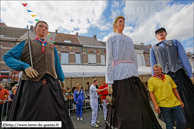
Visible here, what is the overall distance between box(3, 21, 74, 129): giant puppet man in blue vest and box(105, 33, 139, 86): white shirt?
819mm

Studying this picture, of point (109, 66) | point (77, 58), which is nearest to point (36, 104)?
point (109, 66)

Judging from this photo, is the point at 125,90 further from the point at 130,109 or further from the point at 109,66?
the point at 109,66

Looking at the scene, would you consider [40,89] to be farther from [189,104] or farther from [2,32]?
[2,32]

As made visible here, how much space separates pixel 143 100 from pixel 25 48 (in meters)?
1.96

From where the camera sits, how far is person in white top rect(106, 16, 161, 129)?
1458 millimetres

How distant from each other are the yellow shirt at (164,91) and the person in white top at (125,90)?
69cm

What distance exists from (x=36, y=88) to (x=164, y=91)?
2322 millimetres

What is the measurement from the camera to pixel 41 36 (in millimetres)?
1812

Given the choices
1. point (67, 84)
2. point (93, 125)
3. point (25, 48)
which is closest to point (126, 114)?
point (25, 48)

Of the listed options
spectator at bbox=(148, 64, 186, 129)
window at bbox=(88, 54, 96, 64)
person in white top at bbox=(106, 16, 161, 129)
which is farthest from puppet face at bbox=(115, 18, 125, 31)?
window at bbox=(88, 54, 96, 64)

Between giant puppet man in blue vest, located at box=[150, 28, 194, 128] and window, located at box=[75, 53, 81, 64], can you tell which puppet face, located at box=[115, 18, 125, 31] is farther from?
window, located at box=[75, 53, 81, 64]

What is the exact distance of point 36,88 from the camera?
136cm

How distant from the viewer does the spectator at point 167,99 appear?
1.97 m

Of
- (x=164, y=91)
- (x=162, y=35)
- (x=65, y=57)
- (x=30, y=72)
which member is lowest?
(x=164, y=91)
